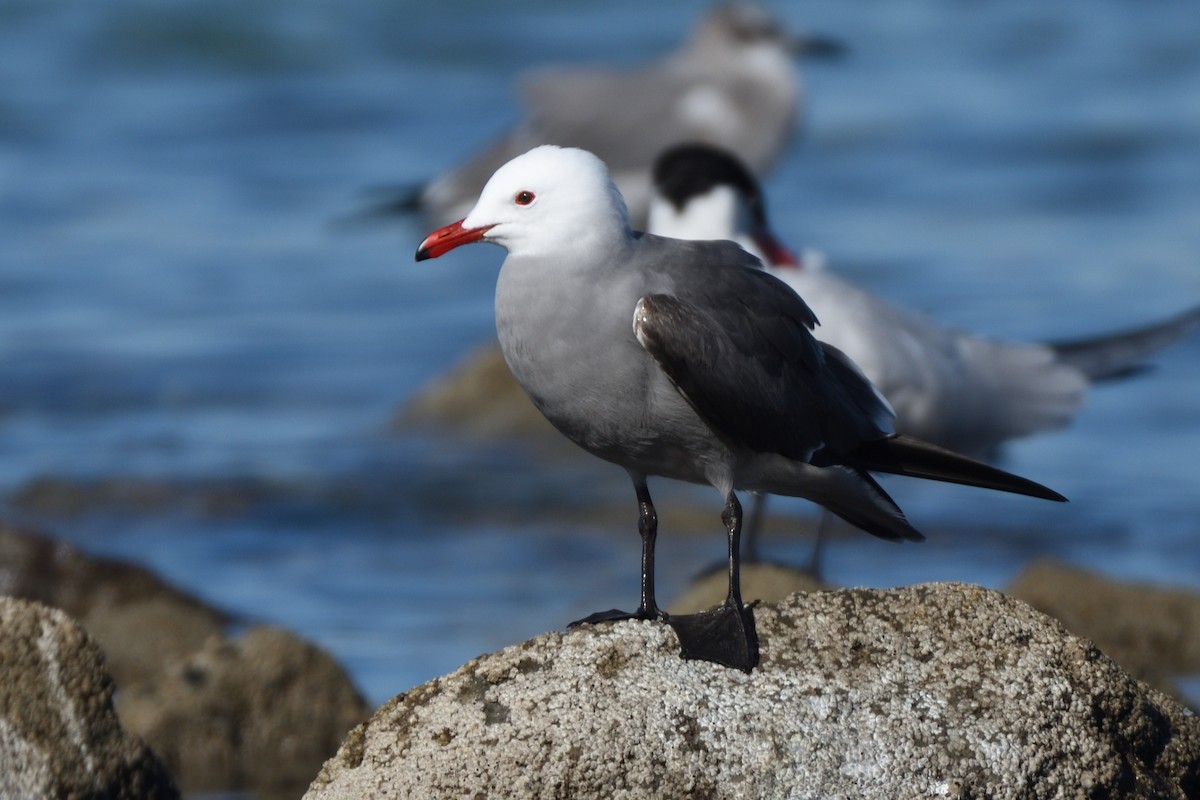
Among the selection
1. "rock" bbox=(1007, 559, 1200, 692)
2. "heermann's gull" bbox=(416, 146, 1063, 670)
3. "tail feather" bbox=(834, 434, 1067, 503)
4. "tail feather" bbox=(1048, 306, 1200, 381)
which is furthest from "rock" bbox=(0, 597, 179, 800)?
"tail feather" bbox=(1048, 306, 1200, 381)

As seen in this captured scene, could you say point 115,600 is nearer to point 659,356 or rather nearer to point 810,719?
point 659,356

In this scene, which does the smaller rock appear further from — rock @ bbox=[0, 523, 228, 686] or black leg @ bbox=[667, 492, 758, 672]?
black leg @ bbox=[667, 492, 758, 672]

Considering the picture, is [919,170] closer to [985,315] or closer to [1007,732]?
[985,315]

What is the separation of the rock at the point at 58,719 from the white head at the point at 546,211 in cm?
128

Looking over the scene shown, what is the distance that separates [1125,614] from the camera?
6.62m

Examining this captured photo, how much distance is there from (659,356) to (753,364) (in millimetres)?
309

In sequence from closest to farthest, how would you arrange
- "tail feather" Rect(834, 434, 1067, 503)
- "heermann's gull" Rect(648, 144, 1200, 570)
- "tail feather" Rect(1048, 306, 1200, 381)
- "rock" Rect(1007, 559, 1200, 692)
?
"tail feather" Rect(834, 434, 1067, 503), "rock" Rect(1007, 559, 1200, 692), "heermann's gull" Rect(648, 144, 1200, 570), "tail feather" Rect(1048, 306, 1200, 381)

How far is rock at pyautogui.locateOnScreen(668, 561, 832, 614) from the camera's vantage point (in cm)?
571

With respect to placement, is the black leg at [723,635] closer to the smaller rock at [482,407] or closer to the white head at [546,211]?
the white head at [546,211]

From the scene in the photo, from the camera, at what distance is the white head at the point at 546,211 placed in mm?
4312

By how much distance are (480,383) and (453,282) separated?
12.6ft

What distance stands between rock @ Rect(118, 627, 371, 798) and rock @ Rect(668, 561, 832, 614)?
1.11 metres

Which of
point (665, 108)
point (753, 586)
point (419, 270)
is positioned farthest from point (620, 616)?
point (419, 270)

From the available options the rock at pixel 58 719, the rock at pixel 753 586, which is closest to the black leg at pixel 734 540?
the rock at pixel 753 586
